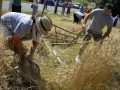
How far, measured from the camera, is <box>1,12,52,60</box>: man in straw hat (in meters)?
6.22

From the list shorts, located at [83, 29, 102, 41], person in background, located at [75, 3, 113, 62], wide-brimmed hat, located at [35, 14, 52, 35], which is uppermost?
wide-brimmed hat, located at [35, 14, 52, 35]

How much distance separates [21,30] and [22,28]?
4cm

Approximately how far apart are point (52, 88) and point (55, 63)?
1.69 meters

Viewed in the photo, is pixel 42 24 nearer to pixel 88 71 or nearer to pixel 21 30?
pixel 21 30

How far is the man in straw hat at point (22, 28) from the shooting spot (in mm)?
6219

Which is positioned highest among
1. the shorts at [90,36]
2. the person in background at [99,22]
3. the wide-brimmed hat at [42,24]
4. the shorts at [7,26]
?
the wide-brimmed hat at [42,24]

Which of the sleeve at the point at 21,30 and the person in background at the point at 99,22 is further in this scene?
the person in background at the point at 99,22

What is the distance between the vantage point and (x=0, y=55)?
6.38 m

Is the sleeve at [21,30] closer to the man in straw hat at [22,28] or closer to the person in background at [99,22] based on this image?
the man in straw hat at [22,28]

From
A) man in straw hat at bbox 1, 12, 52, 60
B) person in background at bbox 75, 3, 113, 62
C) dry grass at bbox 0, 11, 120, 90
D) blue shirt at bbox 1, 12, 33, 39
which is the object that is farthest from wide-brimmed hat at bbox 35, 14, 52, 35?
Result: person in background at bbox 75, 3, 113, 62

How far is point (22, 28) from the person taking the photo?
6.19 m

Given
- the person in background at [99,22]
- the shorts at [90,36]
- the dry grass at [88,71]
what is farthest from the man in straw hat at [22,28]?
the shorts at [90,36]

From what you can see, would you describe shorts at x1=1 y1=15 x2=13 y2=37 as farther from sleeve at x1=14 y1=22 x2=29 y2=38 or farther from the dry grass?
sleeve at x1=14 y1=22 x2=29 y2=38

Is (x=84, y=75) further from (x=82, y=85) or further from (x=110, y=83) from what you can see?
(x=110, y=83)
